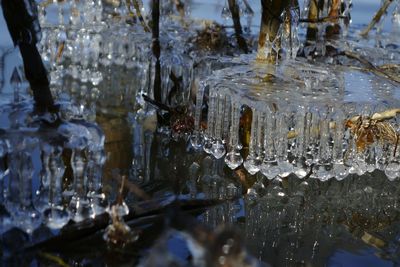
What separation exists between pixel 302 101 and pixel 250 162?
279 millimetres

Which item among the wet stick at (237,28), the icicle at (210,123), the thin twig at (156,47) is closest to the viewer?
the icicle at (210,123)

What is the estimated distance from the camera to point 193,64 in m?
3.37

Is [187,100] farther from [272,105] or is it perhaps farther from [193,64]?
[272,105]

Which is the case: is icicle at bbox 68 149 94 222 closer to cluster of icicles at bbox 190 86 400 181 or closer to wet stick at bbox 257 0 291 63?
cluster of icicles at bbox 190 86 400 181

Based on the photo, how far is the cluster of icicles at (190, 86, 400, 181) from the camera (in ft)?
7.72

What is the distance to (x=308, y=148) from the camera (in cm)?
241

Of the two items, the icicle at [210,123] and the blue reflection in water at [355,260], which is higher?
the icicle at [210,123]

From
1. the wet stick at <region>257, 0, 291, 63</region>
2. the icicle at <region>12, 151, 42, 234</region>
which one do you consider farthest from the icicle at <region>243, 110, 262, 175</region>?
the icicle at <region>12, 151, 42, 234</region>

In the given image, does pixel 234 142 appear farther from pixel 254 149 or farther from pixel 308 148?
pixel 308 148

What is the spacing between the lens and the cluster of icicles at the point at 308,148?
92.7 inches

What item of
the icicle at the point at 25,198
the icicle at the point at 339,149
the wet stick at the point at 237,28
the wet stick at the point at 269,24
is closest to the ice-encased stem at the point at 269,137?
the icicle at the point at 339,149

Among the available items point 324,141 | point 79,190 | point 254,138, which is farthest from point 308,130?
point 79,190

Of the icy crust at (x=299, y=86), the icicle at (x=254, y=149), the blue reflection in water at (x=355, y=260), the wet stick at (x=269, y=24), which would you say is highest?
the wet stick at (x=269, y=24)

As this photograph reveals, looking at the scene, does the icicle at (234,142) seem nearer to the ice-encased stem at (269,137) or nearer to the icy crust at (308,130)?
the icy crust at (308,130)
